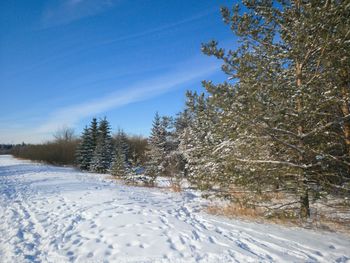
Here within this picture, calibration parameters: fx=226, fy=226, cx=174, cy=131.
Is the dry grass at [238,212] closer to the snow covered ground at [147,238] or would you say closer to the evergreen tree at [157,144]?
the snow covered ground at [147,238]

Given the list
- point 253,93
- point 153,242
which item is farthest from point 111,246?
point 253,93

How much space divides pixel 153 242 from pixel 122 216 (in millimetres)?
1844

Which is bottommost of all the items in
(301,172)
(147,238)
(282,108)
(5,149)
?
(147,238)

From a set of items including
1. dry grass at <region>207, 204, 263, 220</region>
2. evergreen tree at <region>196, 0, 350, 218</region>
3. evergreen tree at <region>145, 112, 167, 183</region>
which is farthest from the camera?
evergreen tree at <region>145, 112, 167, 183</region>

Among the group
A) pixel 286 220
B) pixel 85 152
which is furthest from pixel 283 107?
pixel 85 152

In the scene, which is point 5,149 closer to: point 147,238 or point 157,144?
point 157,144

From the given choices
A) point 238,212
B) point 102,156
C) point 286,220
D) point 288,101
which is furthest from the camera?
point 102,156

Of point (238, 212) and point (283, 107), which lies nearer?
point (283, 107)

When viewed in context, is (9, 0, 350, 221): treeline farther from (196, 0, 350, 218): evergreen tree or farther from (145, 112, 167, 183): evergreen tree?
(145, 112, 167, 183): evergreen tree

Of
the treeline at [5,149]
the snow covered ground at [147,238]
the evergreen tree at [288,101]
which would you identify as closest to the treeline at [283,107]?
the evergreen tree at [288,101]

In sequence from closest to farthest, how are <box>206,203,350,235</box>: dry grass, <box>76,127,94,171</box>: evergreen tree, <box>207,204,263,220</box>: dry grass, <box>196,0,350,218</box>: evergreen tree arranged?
1. <box>196,0,350,218</box>: evergreen tree
2. <box>206,203,350,235</box>: dry grass
3. <box>207,204,263,220</box>: dry grass
4. <box>76,127,94,171</box>: evergreen tree

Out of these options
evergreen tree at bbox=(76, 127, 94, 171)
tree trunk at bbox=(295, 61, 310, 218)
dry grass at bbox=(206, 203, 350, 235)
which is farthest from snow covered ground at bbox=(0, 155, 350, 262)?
evergreen tree at bbox=(76, 127, 94, 171)

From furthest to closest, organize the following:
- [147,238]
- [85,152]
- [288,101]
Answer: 1. [85,152]
2. [288,101]
3. [147,238]

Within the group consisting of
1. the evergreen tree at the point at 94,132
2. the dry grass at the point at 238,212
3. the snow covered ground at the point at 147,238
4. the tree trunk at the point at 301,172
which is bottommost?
the snow covered ground at the point at 147,238
